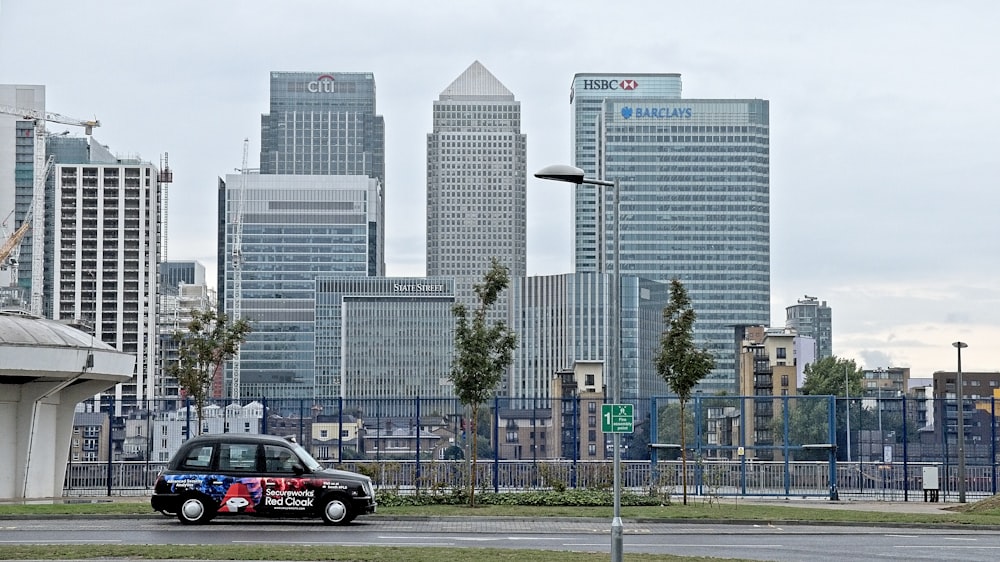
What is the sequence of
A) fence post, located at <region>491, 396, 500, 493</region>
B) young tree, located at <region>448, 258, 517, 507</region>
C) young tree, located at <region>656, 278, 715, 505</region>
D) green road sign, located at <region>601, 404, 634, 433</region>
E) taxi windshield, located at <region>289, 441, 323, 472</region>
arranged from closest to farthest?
green road sign, located at <region>601, 404, 634, 433</region>, taxi windshield, located at <region>289, 441, 323, 472</region>, young tree, located at <region>448, 258, 517, 507</region>, young tree, located at <region>656, 278, 715, 505</region>, fence post, located at <region>491, 396, 500, 493</region>

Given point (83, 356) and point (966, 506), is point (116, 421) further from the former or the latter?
point (966, 506)

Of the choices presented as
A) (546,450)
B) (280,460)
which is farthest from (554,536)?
(546,450)

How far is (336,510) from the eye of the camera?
31344 millimetres

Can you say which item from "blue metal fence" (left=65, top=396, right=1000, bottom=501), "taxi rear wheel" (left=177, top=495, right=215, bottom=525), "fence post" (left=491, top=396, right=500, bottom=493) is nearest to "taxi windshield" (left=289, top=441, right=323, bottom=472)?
"taxi rear wheel" (left=177, top=495, right=215, bottom=525)

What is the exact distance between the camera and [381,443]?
152 ft

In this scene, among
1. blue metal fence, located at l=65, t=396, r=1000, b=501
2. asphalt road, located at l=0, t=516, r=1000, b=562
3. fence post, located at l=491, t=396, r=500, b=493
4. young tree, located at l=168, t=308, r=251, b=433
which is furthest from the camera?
young tree, located at l=168, t=308, r=251, b=433

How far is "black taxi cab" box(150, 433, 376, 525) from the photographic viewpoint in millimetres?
30953

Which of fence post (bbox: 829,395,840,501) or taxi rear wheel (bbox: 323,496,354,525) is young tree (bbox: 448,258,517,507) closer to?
taxi rear wheel (bbox: 323,496,354,525)

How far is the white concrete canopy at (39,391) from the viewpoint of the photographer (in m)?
40.1

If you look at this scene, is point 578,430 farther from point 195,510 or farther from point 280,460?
point 195,510

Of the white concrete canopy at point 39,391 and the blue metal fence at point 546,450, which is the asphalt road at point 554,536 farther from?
the blue metal fence at point 546,450

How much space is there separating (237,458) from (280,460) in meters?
0.99

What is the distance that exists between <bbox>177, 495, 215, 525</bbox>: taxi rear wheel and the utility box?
23839 millimetres

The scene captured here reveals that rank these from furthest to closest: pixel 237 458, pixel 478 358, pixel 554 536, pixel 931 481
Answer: pixel 931 481, pixel 478 358, pixel 237 458, pixel 554 536
